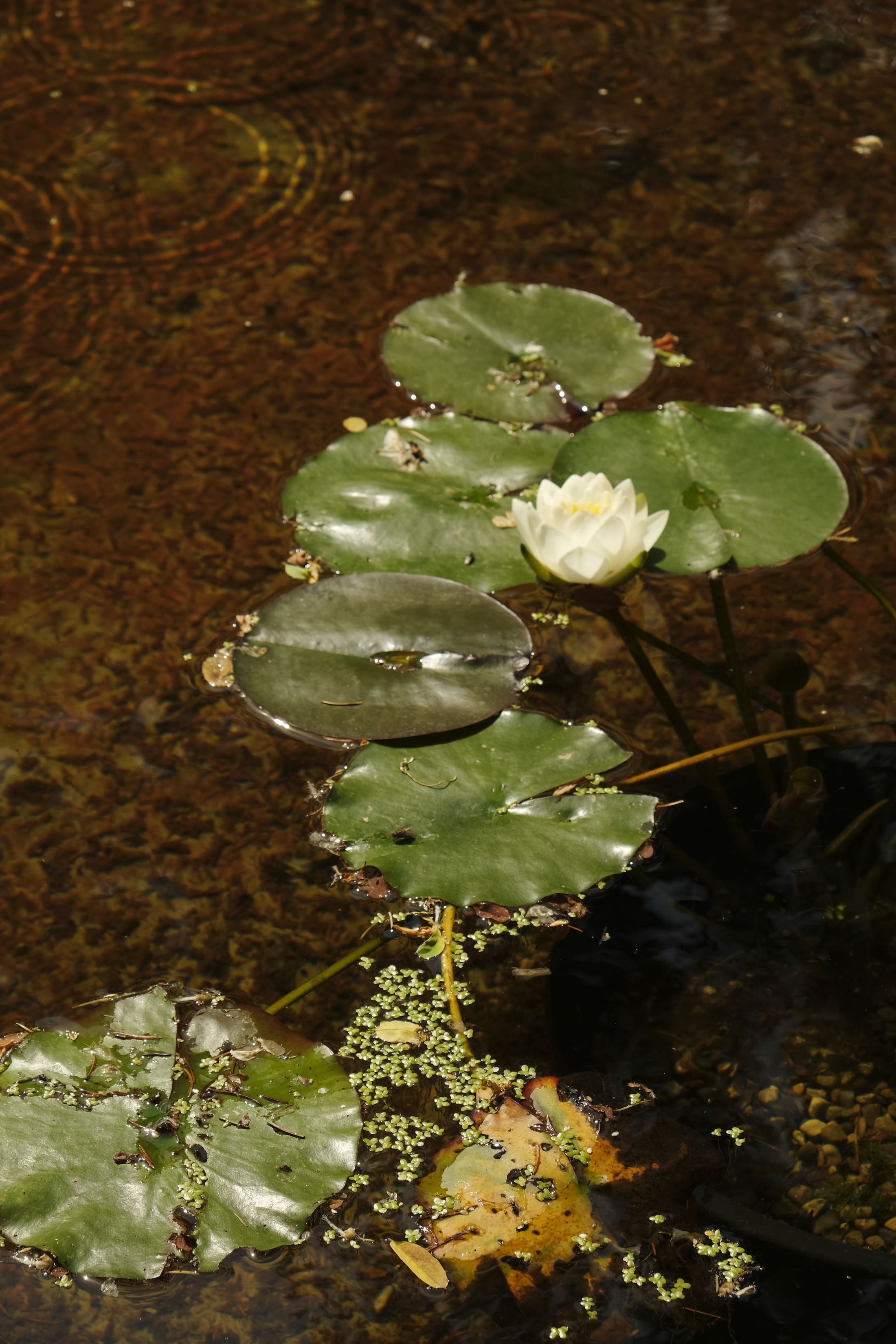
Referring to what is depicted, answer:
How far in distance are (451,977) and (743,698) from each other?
0.60 metres

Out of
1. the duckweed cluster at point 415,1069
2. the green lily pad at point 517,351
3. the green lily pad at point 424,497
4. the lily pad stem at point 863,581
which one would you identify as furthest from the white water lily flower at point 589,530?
the duckweed cluster at point 415,1069

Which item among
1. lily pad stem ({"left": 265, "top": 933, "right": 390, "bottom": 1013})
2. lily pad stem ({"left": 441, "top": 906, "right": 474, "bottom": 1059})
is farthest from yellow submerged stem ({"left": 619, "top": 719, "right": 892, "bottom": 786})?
lily pad stem ({"left": 265, "top": 933, "right": 390, "bottom": 1013})

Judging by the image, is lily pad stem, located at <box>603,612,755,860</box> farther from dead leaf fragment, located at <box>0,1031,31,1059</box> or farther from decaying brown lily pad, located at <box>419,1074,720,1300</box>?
dead leaf fragment, located at <box>0,1031,31,1059</box>

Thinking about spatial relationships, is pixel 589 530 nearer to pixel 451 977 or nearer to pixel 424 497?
pixel 424 497

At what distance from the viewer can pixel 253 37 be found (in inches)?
117

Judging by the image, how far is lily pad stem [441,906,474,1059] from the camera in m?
1.49

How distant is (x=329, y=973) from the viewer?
4.99ft

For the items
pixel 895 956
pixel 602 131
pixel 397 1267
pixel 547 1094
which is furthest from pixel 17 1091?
pixel 602 131

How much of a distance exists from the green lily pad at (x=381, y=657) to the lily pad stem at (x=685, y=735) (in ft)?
0.50

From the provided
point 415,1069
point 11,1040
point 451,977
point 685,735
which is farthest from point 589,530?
point 11,1040

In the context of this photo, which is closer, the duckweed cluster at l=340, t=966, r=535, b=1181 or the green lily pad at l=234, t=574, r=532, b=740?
the duckweed cluster at l=340, t=966, r=535, b=1181

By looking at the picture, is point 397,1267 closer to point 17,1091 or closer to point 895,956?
point 17,1091

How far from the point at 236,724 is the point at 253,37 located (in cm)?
208

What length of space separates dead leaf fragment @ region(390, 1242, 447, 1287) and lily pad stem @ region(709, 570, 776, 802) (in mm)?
794
